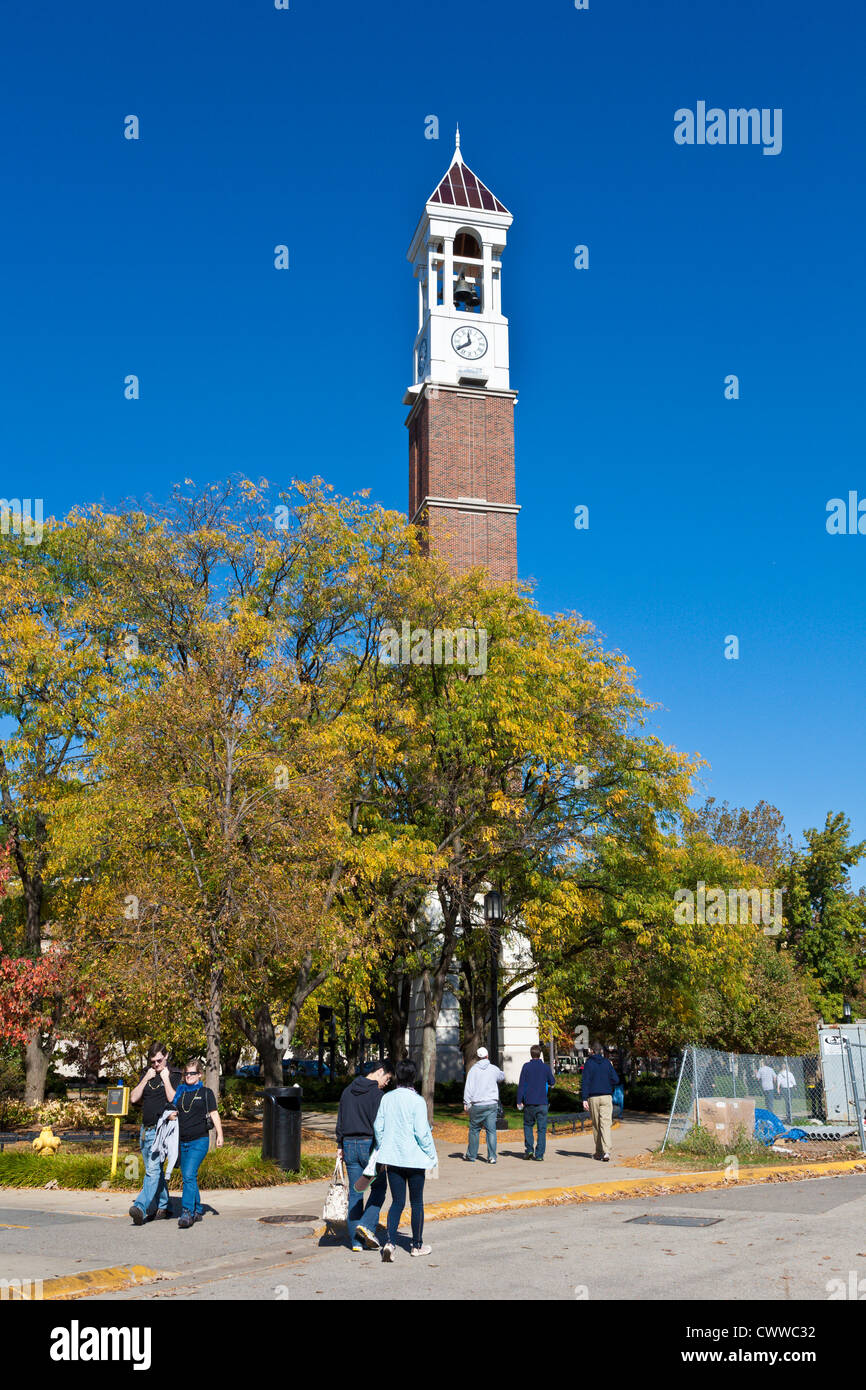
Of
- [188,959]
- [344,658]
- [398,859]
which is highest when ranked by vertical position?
[344,658]

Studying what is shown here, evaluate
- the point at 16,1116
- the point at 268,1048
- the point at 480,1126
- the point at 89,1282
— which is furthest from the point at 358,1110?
the point at 16,1116

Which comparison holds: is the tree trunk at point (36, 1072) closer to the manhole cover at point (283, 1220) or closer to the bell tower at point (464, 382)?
the manhole cover at point (283, 1220)

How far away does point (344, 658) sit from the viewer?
A: 74.6ft

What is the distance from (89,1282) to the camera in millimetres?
8453

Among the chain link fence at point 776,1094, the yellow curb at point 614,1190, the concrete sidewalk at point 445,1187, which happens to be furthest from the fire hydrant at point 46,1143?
the chain link fence at point 776,1094

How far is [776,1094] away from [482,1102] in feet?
31.5

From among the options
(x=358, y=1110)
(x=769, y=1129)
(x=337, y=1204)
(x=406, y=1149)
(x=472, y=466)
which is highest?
(x=472, y=466)

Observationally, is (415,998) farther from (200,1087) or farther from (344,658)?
(200,1087)

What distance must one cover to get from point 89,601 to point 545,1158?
1395 centimetres

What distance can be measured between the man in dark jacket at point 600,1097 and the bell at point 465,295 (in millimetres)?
39230

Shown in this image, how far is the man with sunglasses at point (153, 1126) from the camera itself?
11.5 meters

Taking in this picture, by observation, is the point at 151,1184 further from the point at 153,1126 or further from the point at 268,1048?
the point at 268,1048
